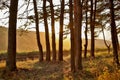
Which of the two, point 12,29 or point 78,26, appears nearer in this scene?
point 78,26

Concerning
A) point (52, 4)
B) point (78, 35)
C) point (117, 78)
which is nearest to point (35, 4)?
point (52, 4)

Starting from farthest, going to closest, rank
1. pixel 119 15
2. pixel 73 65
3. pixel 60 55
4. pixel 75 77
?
pixel 119 15 < pixel 60 55 < pixel 73 65 < pixel 75 77

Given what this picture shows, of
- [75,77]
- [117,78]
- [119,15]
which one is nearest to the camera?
[117,78]

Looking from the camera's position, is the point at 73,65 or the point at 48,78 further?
the point at 73,65

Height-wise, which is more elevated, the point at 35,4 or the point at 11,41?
the point at 35,4

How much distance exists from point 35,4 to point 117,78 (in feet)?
66.2

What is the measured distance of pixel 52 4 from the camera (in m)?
31.3

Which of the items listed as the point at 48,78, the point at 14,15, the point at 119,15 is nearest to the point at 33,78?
the point at 48,78

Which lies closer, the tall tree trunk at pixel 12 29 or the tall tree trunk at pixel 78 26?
the tall tree trunk at pixel 78 26

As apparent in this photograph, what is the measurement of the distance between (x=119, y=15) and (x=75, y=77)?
21.3 meters

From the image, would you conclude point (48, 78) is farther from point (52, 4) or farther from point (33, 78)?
point (52, 4)

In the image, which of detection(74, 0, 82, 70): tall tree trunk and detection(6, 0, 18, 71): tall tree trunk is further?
detection(6, 0, 18, 71): tall tree trunk

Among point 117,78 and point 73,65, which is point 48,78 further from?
point 117,78

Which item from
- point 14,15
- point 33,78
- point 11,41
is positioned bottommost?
point 33,78
